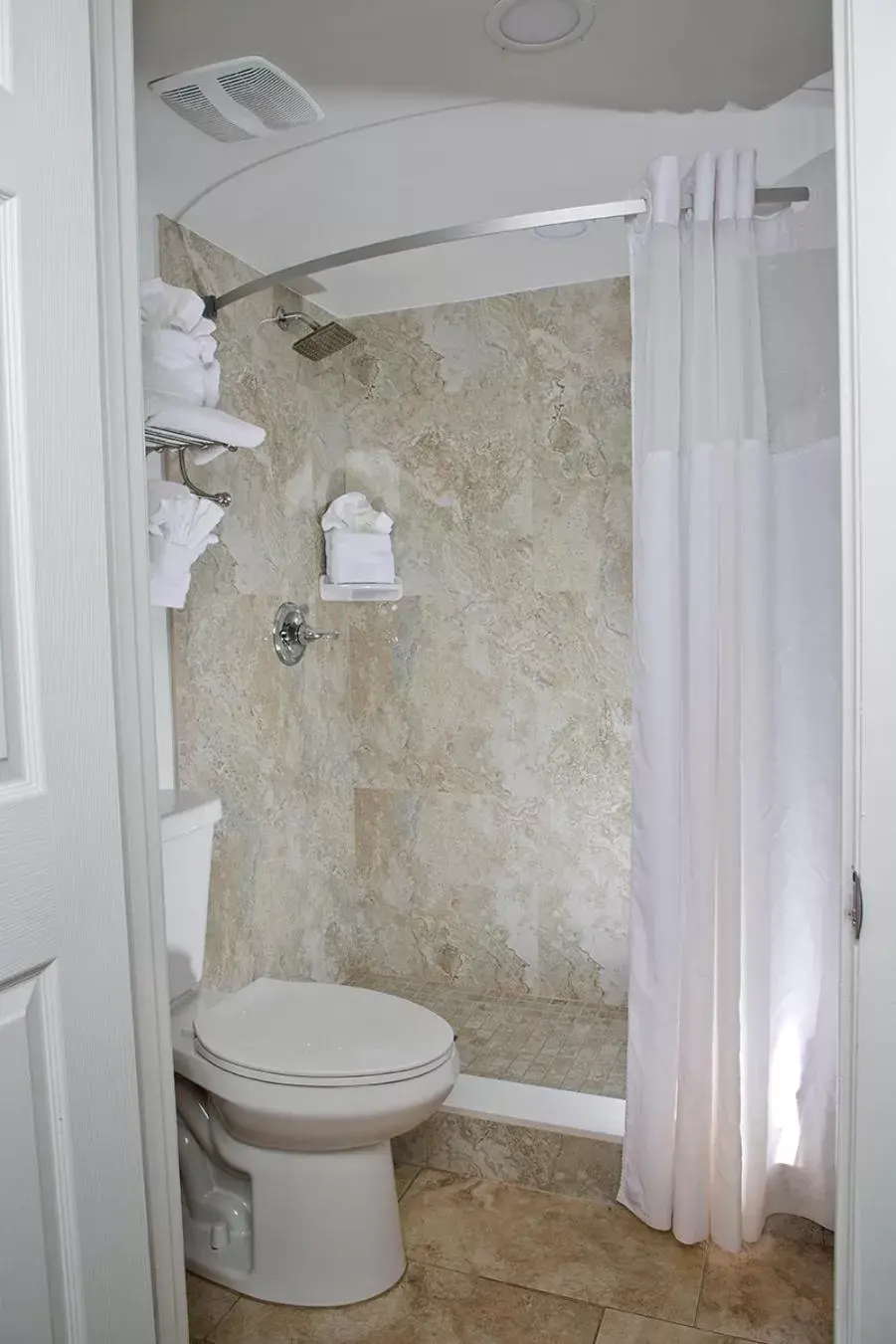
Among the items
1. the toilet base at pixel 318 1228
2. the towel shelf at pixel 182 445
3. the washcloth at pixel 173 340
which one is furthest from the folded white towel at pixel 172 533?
the toilet base at pixel 318 1228

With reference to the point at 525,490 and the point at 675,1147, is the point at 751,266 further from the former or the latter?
the point at 675,1147

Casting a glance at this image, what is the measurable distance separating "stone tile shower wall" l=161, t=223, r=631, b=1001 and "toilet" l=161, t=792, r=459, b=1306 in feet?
2.08

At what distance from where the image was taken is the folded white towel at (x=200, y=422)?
193 centimetres

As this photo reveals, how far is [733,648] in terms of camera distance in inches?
73.9

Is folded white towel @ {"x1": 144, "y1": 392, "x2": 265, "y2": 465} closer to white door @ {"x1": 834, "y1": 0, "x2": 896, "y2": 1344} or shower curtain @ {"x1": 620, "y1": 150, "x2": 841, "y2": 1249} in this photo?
shower curtain @ {"x1": 620, "y1": 150, "x2": 841, "y2": 1249}

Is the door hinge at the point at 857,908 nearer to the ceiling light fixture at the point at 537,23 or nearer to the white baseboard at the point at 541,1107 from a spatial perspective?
the white baseboard at the point at 541,1107

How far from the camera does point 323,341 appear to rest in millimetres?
2684

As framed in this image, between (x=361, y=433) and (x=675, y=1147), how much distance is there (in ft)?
7.26

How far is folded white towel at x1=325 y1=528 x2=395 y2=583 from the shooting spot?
2.99 meters

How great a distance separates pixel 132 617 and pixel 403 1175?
169 cm

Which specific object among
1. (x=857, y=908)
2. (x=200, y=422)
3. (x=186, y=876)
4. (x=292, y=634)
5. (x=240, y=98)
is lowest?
(x=186, y=876)

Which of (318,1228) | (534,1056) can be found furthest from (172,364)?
(534,1056)

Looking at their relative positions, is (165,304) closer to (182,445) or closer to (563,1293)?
(182,445)

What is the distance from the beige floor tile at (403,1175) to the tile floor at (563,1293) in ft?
0.42
